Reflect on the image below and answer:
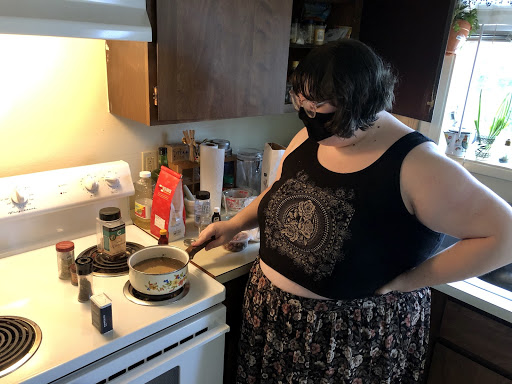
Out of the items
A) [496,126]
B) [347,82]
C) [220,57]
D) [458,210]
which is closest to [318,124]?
[347,82]

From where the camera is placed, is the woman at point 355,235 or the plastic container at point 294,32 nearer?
the woman at point 355,235

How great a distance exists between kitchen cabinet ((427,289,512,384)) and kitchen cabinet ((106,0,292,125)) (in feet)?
2.96

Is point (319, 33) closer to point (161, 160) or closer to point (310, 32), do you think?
point (310, 32)

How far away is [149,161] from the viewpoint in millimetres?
1613

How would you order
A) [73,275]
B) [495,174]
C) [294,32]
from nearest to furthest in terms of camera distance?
[73,275] → [294,32] → [495,174]

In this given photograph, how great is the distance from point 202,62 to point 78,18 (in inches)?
15.7

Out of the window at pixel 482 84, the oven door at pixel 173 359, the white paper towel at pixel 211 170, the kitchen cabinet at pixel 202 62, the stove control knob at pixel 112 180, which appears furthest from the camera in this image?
the window at pixel 482 84

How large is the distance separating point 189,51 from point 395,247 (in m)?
0.77

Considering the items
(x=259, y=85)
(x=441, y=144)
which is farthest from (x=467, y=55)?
(x=259, y=85)

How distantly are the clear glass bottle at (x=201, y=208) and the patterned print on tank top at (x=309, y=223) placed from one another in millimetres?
352

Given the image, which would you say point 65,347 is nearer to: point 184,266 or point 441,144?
point 184,266

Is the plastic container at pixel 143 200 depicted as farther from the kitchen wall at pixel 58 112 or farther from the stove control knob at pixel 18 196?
the stove control knob at pixel 18 196

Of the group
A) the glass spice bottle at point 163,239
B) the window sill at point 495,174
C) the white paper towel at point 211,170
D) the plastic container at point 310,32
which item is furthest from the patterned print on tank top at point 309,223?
the window sill at point 495,174

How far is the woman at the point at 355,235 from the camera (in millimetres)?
941
